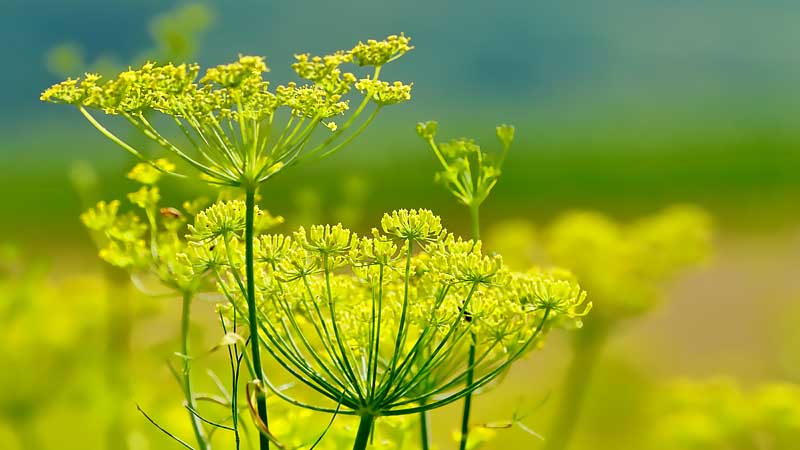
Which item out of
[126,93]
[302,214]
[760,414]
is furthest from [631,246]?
[126,93]

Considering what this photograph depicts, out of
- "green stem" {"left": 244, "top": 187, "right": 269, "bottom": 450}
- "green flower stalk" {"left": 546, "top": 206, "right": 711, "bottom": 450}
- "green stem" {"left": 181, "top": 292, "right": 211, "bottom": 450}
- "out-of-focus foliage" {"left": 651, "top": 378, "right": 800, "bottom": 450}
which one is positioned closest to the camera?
"green stem" {"left": 244, "top": 187, "right": 269, "bottom": 450}

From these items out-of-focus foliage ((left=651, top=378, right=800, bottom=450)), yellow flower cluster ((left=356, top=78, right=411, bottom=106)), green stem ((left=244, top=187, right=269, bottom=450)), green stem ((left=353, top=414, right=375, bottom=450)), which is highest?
yellow flower cluster ((left=356, top=78, right=411, bottom=106))

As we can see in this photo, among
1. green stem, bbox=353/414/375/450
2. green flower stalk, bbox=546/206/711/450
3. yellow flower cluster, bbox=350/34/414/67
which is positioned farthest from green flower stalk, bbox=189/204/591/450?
green flower stalk, bbox=546/206/711/450

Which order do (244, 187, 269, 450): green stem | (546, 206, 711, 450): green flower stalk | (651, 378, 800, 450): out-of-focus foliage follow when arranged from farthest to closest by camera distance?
(546, 206, 711, 450): green flower stalk
(651, 378, 800, 450): out-of-focus foliage
(244, 187, 269, 450): green stem

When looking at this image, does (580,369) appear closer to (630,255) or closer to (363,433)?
(630,255)

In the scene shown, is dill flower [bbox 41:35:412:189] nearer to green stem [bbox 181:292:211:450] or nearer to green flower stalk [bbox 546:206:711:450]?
green stem [bbox 181:292:211:450]

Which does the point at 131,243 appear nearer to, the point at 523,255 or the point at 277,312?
the point at 277,312

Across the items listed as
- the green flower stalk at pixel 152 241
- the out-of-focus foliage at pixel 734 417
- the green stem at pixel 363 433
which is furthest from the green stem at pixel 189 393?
the out-of-focus foliage at pixel 734 417

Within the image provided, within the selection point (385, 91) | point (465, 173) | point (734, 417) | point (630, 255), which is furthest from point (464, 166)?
point (630, 255)
